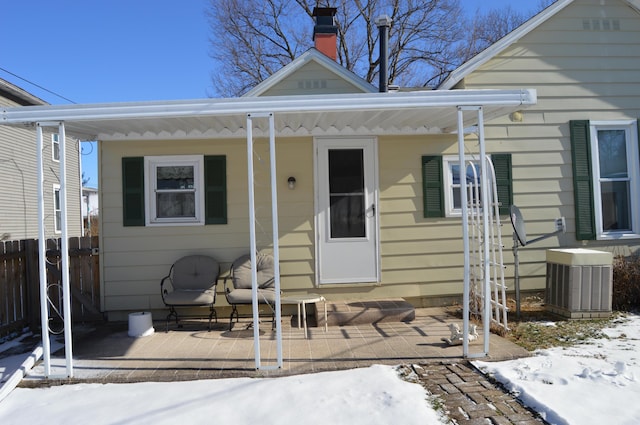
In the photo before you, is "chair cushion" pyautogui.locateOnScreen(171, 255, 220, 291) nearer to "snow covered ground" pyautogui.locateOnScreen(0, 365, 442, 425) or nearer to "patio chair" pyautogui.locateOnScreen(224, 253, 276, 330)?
"patio chair" pyautogui.locateOnScreen(224, 253, 276, 330)

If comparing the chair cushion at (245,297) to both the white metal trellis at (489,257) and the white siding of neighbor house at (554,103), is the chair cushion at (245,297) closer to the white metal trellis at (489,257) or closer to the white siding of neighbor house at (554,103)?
the white metal trellis at (489,257)

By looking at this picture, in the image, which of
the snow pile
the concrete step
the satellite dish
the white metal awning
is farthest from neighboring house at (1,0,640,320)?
the snow pile

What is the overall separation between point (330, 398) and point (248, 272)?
268 cm

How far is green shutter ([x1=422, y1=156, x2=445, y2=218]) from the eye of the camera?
625 centimetres

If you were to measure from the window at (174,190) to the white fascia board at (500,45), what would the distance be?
3220mm

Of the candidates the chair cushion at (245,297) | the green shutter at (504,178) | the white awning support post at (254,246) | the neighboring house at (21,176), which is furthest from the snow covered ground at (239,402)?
the neighboring house at (21,176)

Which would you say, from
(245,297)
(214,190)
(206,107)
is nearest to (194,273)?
(245,297)

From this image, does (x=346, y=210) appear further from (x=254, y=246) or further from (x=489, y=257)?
(x=254, y=246)

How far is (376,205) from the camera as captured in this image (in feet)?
20.3

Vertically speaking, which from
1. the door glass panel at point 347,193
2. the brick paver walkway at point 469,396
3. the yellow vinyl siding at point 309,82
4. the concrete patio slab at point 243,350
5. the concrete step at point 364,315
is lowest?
the brick paver walkway at point 469,396

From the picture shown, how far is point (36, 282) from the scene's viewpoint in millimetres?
5926

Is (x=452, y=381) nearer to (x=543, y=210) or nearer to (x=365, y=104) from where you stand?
(x=365, y=104)

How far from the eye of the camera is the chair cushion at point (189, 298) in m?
5.46

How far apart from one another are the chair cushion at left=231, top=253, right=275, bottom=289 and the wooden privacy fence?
1894 millimetres
